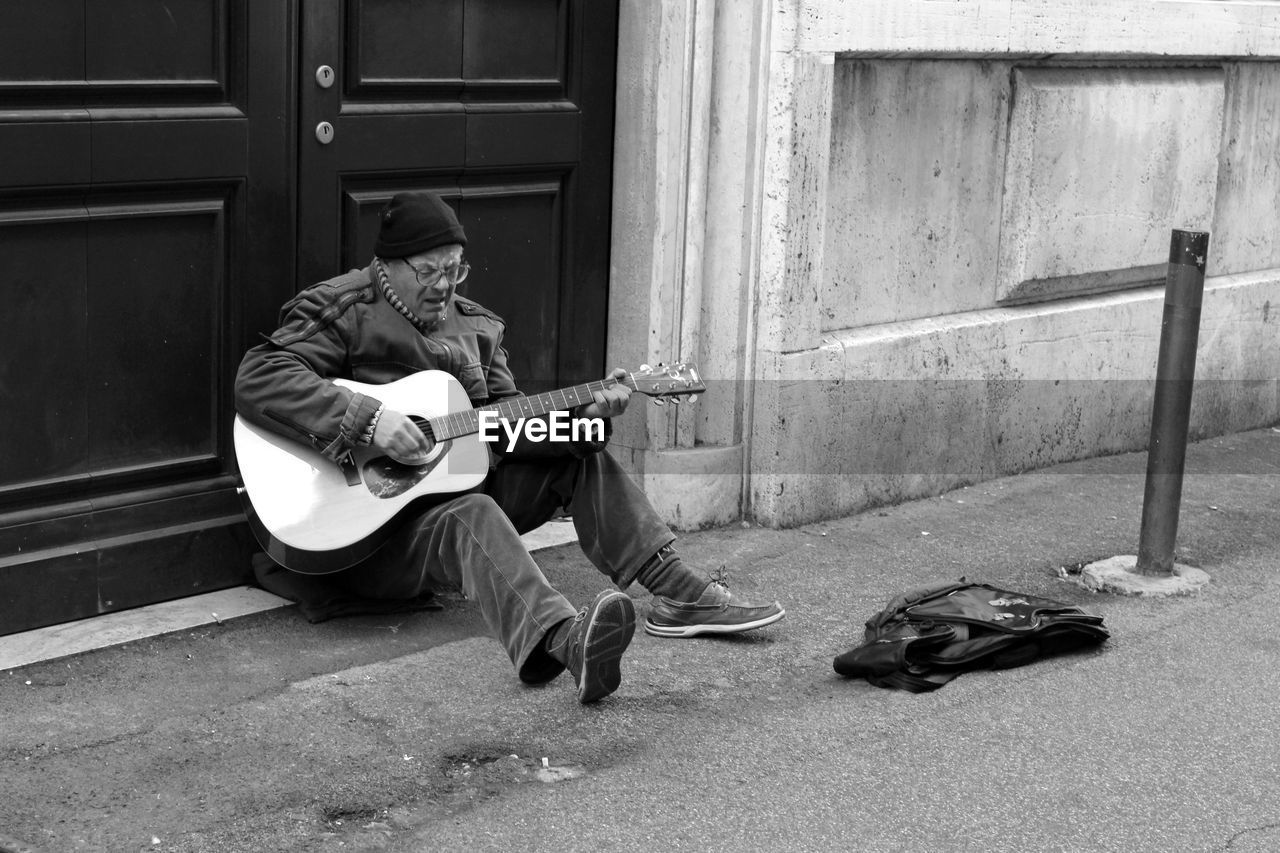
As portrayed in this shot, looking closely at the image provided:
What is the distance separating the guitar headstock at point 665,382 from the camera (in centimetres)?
452

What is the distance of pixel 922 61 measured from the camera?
20.1ft

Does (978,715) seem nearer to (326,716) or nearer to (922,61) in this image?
(326,716)

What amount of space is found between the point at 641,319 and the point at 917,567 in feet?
4.07

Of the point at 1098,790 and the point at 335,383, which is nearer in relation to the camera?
the point at 1098,790

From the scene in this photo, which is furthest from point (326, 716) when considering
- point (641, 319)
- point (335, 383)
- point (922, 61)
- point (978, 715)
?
point (922, 61)

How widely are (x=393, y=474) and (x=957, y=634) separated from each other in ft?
5.24

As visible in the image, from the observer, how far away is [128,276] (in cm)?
444

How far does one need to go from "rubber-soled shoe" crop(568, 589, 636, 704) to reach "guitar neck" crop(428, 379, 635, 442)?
609 millimetres

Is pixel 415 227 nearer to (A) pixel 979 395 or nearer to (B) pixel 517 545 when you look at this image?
(B) pixel 517 545

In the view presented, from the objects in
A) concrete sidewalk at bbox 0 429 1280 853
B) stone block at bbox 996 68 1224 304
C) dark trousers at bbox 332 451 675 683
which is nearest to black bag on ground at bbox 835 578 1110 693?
concrete sidewalk at bbox 0 429 1280 853

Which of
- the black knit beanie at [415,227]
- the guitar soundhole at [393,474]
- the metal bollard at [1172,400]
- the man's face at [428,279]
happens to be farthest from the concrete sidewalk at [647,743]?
the black knit beanie at [415,227]

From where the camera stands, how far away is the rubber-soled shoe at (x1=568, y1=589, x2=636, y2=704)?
13.1 feet

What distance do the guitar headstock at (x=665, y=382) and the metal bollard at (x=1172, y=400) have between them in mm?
1691

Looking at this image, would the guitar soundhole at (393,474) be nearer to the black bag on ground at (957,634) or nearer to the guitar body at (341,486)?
the guitar body at (341,486)
